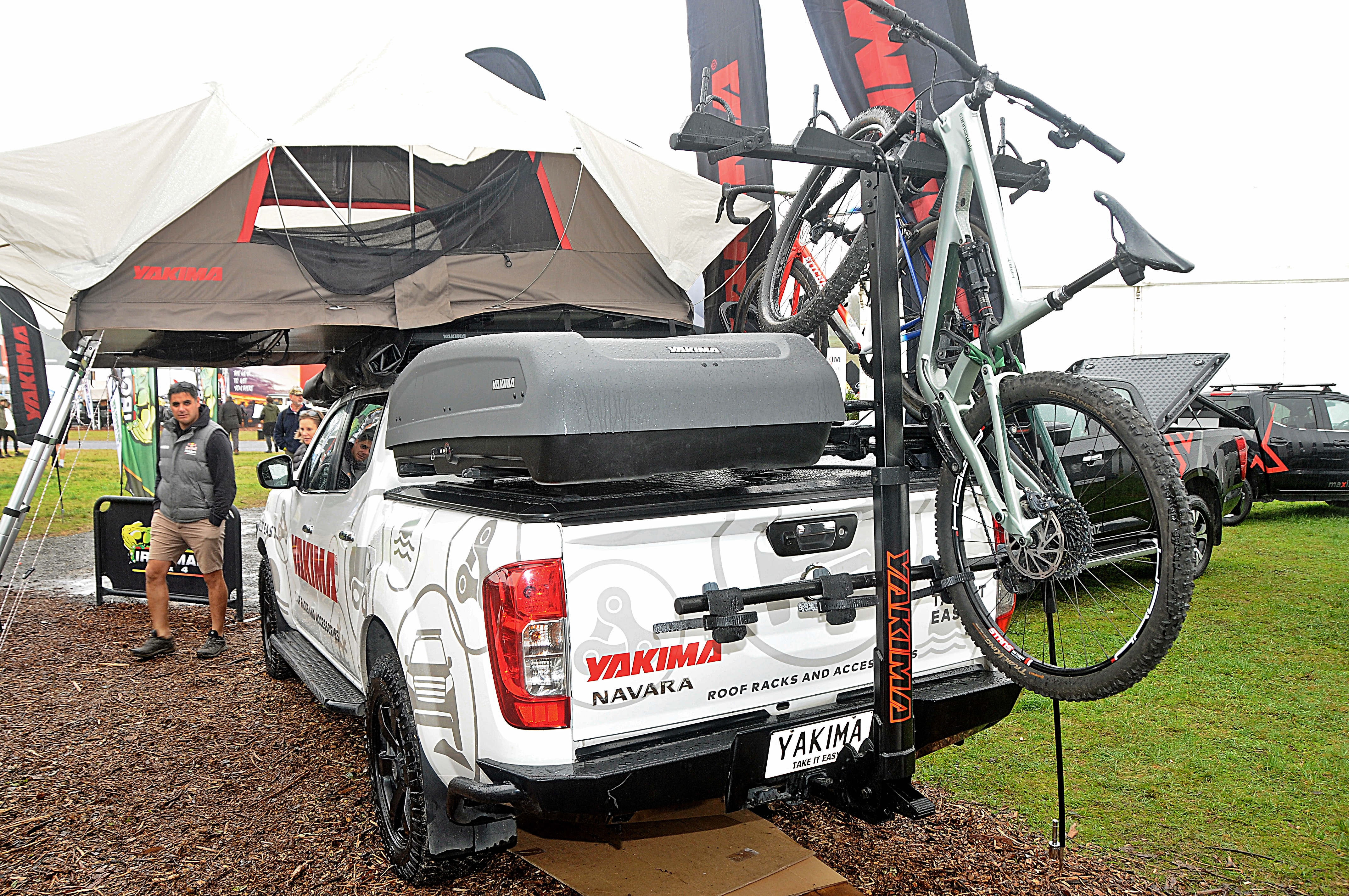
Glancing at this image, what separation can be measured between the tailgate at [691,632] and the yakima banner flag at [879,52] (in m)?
4.24

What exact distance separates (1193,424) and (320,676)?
31.1ft

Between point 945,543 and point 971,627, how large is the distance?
0.28 meters

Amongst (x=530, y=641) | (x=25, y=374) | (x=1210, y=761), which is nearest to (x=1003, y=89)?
(x=530, y=641)

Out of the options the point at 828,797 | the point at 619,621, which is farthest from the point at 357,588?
the point at 828,797

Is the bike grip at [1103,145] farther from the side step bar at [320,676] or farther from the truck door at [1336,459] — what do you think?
the truck door at [1336,459]

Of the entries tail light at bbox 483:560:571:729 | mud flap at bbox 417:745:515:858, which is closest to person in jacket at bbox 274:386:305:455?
mud flap at bbox 417:745:515:858

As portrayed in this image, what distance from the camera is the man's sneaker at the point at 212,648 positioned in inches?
→ 254

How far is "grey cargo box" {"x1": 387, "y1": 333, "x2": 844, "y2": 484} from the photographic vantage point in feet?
8.16

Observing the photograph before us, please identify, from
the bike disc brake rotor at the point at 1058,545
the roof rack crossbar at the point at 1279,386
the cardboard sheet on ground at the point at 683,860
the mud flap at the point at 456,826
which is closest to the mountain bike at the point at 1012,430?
the bike disc brake rotor at the point at 1058,545

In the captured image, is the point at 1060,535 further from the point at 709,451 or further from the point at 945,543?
the point at 709,451

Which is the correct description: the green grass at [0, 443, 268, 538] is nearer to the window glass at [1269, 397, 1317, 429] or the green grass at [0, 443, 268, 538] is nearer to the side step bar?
the side step bar

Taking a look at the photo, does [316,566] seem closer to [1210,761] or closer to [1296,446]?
[1210,761]

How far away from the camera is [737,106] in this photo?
7.66 m

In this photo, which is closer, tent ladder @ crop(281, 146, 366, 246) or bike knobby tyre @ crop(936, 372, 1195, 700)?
bike knobby tyre @ crop(936, 372, 1195, 700)
